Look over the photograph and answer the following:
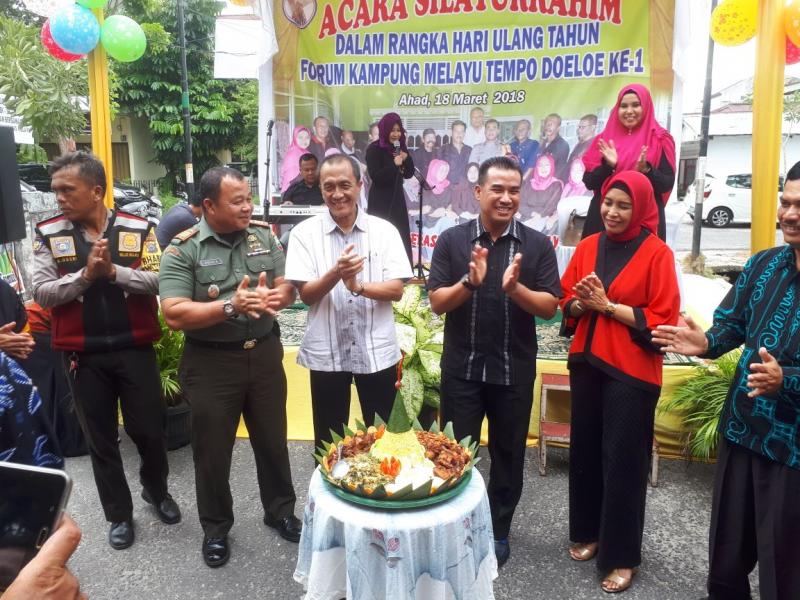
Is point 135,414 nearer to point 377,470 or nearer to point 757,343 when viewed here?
point 377,470

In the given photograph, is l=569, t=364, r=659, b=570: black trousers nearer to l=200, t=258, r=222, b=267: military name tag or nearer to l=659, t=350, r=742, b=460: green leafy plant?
l=659, t=350, r=742, b=460: green leafy plant

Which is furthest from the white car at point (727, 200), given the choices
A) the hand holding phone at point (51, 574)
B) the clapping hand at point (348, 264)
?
the hand holding phone at point (51, 574)

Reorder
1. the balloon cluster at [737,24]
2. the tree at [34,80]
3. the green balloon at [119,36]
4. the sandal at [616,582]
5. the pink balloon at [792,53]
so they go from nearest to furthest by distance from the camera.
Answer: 1. the sandal at [616,582]
2. the pink balloon at [792,53]
3. the balloon cluster at [737,24]
4. the green balloon at [119,36]
5. the tree at [34,80]

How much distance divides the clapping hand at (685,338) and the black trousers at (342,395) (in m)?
1.30

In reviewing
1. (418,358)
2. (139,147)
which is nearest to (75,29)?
(418,358)

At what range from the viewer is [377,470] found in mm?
2131

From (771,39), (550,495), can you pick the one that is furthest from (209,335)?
(771,39)

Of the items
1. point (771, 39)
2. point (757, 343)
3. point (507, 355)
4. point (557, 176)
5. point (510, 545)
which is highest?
point (771, 39)

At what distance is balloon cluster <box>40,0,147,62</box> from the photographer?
14.9ft

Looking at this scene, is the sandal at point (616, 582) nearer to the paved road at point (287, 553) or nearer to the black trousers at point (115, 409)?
the paved road at point (287, 553)

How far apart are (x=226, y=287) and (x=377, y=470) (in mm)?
1179

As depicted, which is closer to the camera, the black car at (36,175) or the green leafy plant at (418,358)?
the green leafy plant at (418,358)

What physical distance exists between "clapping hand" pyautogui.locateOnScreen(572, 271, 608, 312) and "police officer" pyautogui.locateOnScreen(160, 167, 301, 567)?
1.31 metres

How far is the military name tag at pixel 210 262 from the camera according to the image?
A: 8.97ft
